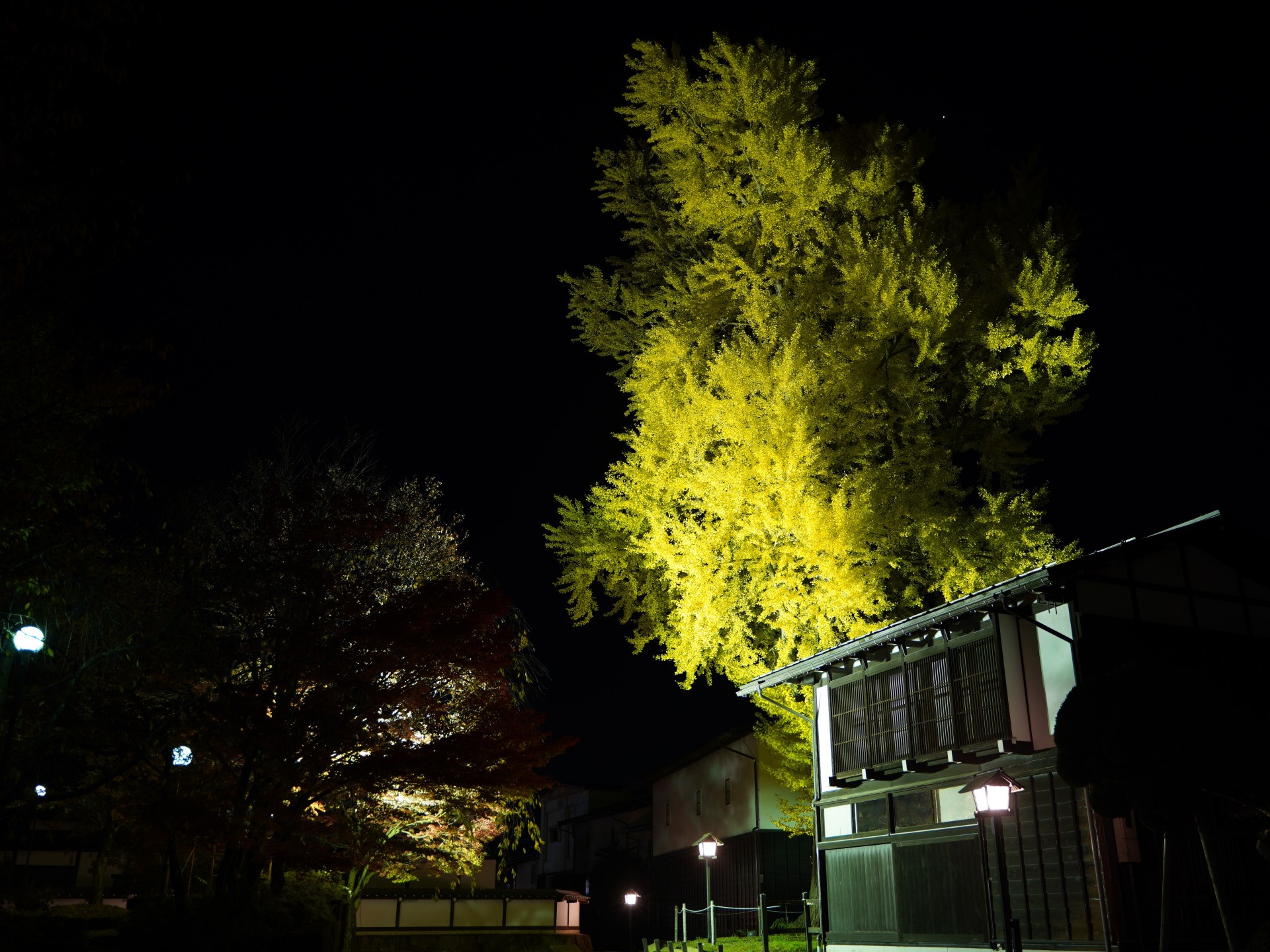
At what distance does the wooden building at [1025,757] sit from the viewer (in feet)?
39.9

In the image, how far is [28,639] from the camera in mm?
9156

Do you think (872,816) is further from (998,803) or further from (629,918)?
(629,918)

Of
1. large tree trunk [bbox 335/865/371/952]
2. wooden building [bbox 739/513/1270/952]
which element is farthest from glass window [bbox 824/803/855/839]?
large tree trunk [bbox 335/865/371/952]

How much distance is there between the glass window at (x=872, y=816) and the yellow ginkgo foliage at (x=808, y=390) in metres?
2.71

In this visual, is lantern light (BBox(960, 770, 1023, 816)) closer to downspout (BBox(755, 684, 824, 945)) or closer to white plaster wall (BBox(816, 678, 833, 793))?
white plaster wall (BBox(816, 678, 833, 793))

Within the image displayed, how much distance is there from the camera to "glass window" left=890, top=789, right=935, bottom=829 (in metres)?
14.8

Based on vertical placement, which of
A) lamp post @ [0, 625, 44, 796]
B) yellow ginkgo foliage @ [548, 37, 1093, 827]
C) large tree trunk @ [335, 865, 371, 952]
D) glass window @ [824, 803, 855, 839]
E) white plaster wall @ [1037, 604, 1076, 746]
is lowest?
large tree trunk @ [335, 865, 371, 952]

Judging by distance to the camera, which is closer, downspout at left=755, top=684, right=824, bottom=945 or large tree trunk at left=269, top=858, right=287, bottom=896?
large tree trunk at left=269, top=858, right=287, bottom=896

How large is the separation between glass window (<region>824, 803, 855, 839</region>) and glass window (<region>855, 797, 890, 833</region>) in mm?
228

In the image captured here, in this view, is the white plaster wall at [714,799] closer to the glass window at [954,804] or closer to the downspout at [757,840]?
the downspout at [757,840]

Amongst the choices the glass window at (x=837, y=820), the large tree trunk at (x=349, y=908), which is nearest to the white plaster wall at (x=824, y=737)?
the glass window at (x=837, y=820)

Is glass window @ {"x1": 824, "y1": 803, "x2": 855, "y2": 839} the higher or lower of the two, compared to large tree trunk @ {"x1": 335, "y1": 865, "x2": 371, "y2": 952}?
higher

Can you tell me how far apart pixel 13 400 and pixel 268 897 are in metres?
8.41

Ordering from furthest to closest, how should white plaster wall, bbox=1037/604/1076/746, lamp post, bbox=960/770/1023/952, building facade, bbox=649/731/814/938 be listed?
building facade, bbox=649/731/814/938
white plaster wall, bbox=1037/604/1076/746
lamp post, bbox=960/770/1023/952
